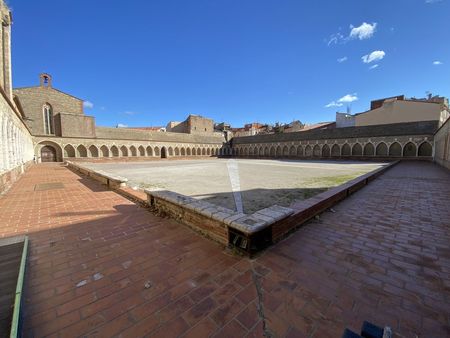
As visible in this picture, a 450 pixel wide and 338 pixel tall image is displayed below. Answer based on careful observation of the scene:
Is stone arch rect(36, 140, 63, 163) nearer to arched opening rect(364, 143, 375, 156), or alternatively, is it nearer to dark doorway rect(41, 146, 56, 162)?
dark doorway rect(41, 146, 56, 162)

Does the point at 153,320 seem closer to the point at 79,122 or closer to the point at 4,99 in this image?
the point at 4,99

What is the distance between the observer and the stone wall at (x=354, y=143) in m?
20.4

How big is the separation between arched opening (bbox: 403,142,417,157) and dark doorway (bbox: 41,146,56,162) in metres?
41.5

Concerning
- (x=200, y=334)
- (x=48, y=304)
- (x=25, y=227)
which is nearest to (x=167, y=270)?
(x=200, y=334)

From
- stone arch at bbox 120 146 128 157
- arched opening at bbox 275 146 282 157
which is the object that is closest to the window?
stone arch at bbox 120 146 128 157

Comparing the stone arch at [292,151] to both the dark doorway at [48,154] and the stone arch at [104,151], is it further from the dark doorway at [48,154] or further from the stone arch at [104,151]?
the dark doorway at [48,154]

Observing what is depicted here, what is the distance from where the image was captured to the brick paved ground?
147cm

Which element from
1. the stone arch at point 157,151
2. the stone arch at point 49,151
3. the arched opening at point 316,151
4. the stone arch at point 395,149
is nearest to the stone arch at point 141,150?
the stone arch at point 157,151

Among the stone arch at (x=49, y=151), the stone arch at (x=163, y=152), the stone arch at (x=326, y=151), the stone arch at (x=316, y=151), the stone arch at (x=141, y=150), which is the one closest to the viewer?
the stone arch at (x=49, y=151)

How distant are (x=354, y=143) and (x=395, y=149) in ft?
13.7

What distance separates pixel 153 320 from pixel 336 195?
4.29m

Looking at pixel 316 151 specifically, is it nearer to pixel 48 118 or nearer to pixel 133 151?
pixel 133 151

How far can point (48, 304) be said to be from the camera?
166cm

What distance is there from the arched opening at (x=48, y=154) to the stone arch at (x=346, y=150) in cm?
3754
